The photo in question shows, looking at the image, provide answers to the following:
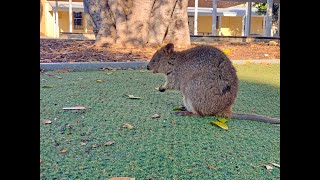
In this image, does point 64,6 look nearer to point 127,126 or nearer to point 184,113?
point 184,113

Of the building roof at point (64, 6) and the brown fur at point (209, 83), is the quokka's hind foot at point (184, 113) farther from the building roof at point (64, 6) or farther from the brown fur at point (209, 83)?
the building roof at point (64, 6)

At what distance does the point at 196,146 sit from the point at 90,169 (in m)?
0.68

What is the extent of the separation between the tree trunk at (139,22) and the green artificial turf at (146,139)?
404cm

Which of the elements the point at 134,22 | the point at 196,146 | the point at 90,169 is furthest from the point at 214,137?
the point at 134,22

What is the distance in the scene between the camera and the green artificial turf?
168cm

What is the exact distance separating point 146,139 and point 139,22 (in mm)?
5799

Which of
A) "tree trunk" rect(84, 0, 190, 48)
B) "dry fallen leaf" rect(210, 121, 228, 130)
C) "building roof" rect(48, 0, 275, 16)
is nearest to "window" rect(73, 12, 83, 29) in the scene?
"building roof" rect(48, 0, 275, 16)

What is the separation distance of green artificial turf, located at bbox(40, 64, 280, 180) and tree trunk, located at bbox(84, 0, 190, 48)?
4037 mm

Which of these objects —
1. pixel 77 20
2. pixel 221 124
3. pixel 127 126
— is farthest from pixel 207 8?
pixel 127 126

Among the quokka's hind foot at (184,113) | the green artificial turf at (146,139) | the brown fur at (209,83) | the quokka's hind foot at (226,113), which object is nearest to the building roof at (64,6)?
the green artificial turf at (146,139)

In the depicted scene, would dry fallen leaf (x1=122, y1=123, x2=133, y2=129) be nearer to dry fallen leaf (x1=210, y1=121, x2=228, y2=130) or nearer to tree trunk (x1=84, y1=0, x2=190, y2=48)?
dry fallen leaf (x1=210, y1=121, x2=228, y2=130)

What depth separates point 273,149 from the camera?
2.08m
